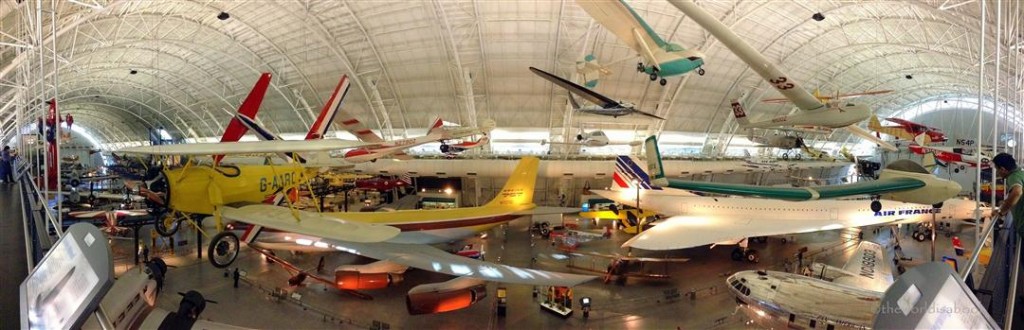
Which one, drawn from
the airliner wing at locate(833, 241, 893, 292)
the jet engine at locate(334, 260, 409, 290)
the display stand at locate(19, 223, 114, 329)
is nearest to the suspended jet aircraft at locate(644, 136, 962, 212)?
the airliner wing at locate(833, 241, 893, 292)

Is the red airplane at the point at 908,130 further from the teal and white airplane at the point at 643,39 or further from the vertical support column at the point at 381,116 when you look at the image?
the vertical support column at the point at 381,116

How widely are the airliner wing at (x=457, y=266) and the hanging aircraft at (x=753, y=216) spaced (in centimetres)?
436

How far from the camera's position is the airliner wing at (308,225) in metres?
7.55

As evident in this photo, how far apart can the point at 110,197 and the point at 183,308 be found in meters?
23.8

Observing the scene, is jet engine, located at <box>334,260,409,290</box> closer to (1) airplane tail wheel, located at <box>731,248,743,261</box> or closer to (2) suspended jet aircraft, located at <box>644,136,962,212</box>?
(2) suspended jet aircraft, located at <box>644,136,962,212</box>

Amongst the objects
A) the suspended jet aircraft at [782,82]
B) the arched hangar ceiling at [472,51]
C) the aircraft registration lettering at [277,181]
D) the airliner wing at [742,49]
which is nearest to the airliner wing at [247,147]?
the aircraft registration lettering at [277,181]

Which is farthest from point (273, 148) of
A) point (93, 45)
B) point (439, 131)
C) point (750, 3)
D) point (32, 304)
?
point (93, 45)

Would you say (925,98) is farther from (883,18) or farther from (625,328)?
(625,328)

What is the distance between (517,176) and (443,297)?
702 centimetres

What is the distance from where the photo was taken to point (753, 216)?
44.1 feet

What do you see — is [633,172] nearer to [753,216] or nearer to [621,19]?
[753,216]

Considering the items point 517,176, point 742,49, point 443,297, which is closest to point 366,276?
point 443,297

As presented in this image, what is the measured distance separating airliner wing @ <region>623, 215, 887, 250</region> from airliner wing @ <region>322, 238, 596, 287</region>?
358cm

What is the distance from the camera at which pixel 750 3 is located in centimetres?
1909
